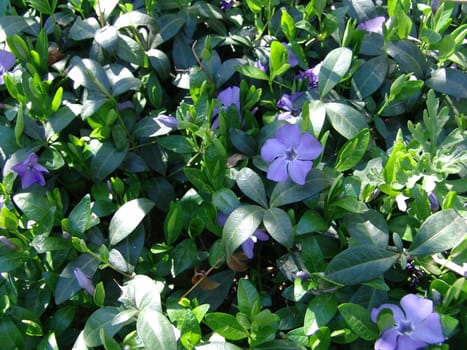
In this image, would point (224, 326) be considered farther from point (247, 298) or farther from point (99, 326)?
point (99, 326)

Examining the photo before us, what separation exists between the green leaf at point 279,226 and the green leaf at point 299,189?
0.09ft

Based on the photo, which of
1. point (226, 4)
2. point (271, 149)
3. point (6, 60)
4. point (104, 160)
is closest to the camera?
point (271, 149)

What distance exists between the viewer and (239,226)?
108 centimetres

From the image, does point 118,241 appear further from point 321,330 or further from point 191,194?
point 321,330

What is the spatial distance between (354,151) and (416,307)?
12.9 inches

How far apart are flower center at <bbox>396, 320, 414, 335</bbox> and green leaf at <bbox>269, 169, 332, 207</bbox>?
0.90ft

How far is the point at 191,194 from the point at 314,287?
13.3 inches

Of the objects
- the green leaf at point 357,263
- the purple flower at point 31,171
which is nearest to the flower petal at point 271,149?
the green leaf at point 357,263

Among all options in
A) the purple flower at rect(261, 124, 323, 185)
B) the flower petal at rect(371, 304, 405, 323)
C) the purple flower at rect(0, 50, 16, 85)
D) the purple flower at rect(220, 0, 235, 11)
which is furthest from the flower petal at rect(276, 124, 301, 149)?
the purple flower at rect(0, 50, 16, 85)

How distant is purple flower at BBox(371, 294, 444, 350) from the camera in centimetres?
97

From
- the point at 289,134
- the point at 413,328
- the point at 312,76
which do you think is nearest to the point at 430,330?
the point at 413,328

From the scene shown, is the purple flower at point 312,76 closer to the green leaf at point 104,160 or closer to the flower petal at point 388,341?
the green leaf at point 104,160

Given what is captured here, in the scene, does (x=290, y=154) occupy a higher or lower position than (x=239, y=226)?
higher

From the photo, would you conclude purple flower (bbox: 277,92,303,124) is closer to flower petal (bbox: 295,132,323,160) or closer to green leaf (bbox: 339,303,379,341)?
flower petal (bbox: 295,132,323,160)
